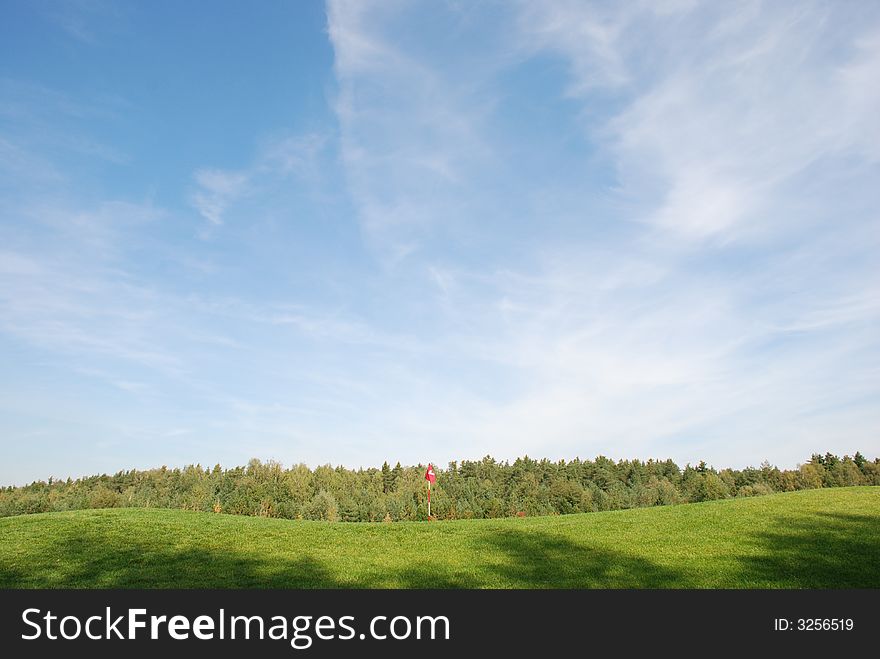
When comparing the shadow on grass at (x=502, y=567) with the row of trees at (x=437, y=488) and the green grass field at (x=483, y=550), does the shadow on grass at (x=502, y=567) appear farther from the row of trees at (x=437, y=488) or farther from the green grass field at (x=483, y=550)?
the row of trees at (x=437, y=488)

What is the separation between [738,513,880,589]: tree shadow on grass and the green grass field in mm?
43

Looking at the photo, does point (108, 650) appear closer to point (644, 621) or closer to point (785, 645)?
point (644, 621)

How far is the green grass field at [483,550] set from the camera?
1324 cm

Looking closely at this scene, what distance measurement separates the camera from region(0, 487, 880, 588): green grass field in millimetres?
13242

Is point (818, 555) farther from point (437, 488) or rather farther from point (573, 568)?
point (437, 488)

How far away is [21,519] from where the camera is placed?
23.5 m

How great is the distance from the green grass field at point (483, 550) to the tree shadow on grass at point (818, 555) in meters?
0.04

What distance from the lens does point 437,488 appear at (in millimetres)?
128875

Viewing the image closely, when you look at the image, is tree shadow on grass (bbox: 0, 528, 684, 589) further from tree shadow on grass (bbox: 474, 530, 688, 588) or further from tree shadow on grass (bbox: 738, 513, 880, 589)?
tree shadow on grass (bbox: 738, 513, 880, 589)

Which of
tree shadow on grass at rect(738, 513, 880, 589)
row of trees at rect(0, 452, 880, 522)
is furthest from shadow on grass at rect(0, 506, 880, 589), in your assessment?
row of trees at rect(0, 452, 880, 522)

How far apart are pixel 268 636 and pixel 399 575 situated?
452 cm

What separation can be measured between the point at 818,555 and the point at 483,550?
8.91 m

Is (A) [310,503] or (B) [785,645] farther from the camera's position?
(A) [310,503]

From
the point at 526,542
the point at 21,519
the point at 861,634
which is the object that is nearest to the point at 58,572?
the point at 21,519
